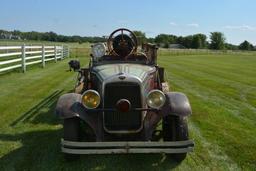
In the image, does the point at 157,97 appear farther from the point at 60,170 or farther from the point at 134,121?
the point at 60,170

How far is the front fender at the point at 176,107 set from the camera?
5289 millimetres

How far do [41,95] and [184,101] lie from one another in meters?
6.18

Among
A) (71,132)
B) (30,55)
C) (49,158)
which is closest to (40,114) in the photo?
(49,158)

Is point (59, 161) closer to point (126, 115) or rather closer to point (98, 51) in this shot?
point (126, 115)

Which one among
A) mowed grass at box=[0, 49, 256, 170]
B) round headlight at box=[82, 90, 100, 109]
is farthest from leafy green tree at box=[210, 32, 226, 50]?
round headlight at box=[82, 90, 100, 109]

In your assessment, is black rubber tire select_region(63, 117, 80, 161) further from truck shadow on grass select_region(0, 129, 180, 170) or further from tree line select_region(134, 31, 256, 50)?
tree line select_region(134, 31, 256, 50)

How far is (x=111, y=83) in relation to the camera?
5.31m

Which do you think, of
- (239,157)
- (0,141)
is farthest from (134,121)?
(0,141)

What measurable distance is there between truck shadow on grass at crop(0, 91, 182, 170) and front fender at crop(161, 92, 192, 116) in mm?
702

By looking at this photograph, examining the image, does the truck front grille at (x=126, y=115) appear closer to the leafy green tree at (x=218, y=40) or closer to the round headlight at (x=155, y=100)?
the round headlight at (x=155, y=100)

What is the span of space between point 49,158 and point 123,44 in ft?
9.76

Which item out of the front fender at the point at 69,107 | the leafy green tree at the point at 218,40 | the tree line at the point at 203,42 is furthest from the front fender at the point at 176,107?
the leafy green tree at the point at 218,40

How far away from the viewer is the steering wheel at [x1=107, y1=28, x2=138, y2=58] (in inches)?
295

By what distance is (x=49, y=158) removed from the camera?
541 centimetres
